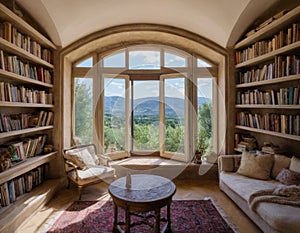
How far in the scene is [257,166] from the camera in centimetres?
301

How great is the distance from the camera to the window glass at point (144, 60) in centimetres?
458

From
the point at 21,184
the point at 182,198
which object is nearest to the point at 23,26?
the point at 21,184

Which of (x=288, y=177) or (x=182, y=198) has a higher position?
(x=288, y=177)

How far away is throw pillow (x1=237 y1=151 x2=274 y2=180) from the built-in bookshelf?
40cm

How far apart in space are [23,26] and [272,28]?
144 inches

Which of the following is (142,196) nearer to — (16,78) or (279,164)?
(279,164)

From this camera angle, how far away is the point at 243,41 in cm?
361

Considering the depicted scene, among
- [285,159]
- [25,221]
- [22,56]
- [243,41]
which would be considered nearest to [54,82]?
[22,56]

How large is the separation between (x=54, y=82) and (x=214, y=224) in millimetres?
3552

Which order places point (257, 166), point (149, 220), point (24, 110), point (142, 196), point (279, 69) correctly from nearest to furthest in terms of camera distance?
point (142, 196)
point (149, 220)
point (279, 69)
point (257, 166)
point (24, 110)

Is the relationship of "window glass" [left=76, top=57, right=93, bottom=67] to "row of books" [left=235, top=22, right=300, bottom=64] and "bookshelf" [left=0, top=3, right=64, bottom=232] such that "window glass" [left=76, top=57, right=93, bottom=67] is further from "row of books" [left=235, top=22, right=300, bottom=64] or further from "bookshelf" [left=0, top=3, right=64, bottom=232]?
"row of books" [left=235, top=22, right=300, bottom=64]

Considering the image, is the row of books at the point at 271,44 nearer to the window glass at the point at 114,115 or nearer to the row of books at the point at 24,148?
the window glass at the point at 114,115

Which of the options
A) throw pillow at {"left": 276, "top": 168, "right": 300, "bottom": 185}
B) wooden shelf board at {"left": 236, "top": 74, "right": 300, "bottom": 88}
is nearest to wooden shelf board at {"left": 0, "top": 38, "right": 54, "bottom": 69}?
wooden shelf board at {"left": 236, "top": 74, "right": 300, "bottom": 88}

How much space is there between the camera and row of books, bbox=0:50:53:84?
2.61 meters
